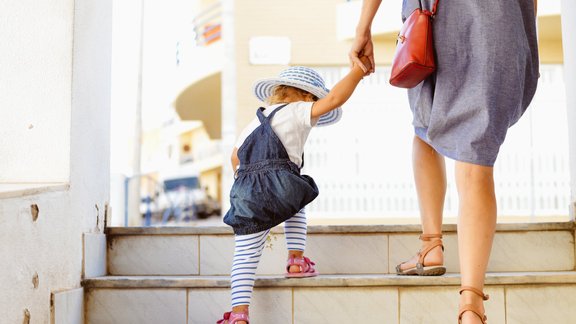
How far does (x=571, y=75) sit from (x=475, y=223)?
1.38 m

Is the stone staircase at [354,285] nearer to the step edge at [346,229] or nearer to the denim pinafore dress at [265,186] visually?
the step edge at [346,229]

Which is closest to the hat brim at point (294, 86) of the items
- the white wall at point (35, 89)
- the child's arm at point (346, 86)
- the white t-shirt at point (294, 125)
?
the white t-shirt at point (294, 125)

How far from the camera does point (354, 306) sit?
260 centimetres

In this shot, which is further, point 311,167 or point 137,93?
point 137,93

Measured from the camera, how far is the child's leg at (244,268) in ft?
8.13

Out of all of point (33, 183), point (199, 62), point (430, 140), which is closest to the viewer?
point (430, 140)

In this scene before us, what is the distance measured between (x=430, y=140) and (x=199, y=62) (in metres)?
10.9

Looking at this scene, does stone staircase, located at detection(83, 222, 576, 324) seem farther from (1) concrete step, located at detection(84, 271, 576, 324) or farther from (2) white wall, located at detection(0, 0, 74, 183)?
(2) white wall, located at detection(0, 0, 74, 183)

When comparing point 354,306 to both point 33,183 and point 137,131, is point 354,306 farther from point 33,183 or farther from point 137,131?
point 137,131

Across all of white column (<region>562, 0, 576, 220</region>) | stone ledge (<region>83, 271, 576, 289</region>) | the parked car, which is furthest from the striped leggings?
the parked car

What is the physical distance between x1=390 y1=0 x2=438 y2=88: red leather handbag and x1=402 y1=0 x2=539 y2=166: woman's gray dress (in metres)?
0.03

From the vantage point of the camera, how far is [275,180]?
2629 millimetres

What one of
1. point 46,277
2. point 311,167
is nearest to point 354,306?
point 46,277

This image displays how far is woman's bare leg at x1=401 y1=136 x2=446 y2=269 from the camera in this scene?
8.59ft
